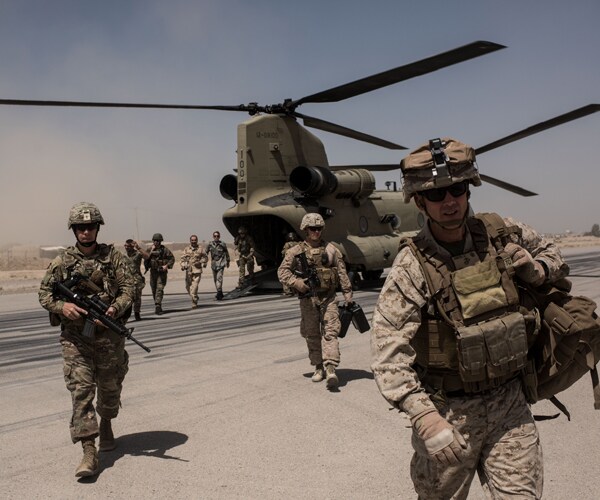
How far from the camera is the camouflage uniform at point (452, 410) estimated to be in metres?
2.48

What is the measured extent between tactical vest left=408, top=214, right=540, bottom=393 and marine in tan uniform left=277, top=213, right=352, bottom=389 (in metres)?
4.04

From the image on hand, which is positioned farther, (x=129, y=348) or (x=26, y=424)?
(x=129, y=348)

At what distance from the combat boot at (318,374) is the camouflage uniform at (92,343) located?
2408 mm

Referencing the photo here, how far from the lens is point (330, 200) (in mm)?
16688

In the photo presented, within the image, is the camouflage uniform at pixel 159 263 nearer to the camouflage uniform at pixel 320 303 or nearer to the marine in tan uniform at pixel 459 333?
the camouflage uniform at pixel 320 303

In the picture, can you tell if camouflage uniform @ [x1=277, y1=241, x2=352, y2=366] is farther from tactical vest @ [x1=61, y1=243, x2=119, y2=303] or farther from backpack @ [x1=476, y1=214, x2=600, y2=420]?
backpack @ [x1=476, y1=214, x2=600, y2=420]

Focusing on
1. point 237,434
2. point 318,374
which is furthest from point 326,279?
point 237,434

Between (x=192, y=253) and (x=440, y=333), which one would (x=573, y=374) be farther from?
(x=192, y=253)

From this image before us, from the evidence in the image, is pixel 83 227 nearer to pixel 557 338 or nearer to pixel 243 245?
pixel 557 338

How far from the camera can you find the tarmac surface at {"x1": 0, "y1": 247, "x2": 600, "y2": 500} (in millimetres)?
3975

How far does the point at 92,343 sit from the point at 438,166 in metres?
3.21

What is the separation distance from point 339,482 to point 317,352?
2982 millimetres

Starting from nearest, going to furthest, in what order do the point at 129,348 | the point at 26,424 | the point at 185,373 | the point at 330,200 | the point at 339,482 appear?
the point at 339,482, the point at 26,424, the point at 185,373, the point at 129,348, the point at 330,200

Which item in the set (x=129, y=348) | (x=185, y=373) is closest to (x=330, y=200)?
(x=129, y=348)
